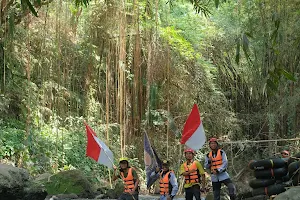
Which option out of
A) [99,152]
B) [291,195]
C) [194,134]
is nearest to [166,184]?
[99,152]

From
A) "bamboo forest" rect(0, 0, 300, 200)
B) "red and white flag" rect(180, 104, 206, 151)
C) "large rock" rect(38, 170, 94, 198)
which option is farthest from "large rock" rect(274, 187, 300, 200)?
"large rock" rect(38, 170, 94, 198)

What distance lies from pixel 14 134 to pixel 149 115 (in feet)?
11.2

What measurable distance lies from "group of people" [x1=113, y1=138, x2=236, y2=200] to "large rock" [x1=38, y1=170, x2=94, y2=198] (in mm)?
4227

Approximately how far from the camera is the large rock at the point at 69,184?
10789mm

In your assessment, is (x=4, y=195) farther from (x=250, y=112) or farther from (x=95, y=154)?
(x=250, y=112)

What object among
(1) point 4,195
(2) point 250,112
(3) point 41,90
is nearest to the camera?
(1) point 4,195

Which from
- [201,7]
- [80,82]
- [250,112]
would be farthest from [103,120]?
[201,7]

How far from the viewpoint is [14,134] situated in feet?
39.3

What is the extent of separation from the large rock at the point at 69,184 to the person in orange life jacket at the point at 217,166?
177 inches

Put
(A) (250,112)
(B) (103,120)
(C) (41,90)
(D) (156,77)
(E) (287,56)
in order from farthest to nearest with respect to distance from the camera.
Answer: (A) (250,112)
(B) (103,120)
(D) (156,77)
(C) (41,90)
(E) (287,56)

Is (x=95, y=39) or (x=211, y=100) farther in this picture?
(x=211, y=100)

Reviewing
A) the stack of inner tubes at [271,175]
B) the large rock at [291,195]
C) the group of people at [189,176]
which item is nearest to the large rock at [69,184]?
the group of people at [189,176]

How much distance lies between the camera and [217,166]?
6820 millimetres

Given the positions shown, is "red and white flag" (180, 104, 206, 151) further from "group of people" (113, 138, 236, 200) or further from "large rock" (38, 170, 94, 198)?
"large rock" (38, 170, 94, 198)
